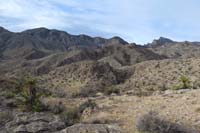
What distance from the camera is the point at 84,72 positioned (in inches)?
2554

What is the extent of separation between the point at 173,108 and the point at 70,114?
12.7 ft

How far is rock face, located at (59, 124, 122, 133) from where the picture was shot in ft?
39.1

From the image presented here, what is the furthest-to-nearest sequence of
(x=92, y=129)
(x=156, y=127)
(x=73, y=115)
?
(x=73, y=115) → (x=92, y=129) → (x=156, y=127)

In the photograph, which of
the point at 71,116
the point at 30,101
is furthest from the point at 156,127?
the point at 30,101

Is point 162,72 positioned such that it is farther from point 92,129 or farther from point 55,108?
point 92,129

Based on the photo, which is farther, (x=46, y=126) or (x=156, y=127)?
(x=46, y=126)

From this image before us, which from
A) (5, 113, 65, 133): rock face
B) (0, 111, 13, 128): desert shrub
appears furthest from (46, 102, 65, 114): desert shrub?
(5, 113, 65, 133): rock face

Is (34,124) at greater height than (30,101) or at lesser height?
lesser

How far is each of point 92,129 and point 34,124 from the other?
6.64ft

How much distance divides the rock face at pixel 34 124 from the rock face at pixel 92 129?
2.27ft

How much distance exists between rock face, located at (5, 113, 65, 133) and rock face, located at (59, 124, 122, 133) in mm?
691

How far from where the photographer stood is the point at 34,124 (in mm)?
12844

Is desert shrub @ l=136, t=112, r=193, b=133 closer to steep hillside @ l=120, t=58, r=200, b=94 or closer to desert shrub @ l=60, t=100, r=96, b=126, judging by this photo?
desert shrub @ l=60, t=100, r=96, b=126

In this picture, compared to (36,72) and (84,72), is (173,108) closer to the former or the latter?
(84,72)
